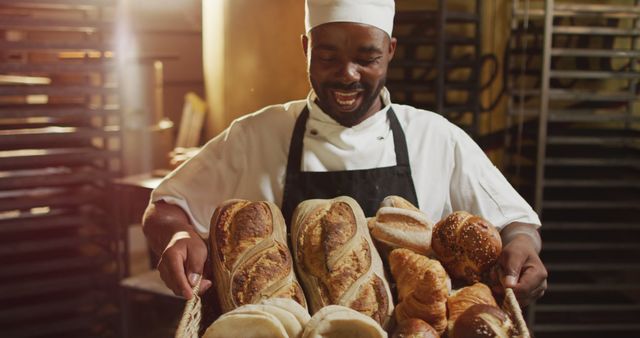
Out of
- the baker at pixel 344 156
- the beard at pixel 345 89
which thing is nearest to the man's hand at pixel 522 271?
the baker at pixel 344 156

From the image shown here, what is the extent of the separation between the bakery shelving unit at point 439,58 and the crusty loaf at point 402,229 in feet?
8.67

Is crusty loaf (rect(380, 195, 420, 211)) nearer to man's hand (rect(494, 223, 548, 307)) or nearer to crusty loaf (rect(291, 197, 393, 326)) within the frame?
crusty loaf (rect(291, 197, 393, 326))

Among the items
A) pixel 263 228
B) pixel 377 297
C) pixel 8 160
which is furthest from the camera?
pixel 8 160

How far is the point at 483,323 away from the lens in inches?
50.7

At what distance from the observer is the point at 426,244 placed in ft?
5.40

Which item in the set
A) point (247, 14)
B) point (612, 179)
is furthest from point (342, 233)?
point (612, 179)

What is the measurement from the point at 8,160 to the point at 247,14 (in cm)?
157

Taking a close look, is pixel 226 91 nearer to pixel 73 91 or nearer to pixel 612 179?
pixel 73 91

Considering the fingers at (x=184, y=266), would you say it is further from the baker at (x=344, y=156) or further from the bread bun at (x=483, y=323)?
the bread bun at (x=483, y=323)

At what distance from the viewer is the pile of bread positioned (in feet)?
4.30

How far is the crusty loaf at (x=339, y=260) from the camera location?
1490mm

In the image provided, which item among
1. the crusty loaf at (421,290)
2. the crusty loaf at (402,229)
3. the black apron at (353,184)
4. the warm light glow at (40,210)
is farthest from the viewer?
the warm light glow at (40,210)

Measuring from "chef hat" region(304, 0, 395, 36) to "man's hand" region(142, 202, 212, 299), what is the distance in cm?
68

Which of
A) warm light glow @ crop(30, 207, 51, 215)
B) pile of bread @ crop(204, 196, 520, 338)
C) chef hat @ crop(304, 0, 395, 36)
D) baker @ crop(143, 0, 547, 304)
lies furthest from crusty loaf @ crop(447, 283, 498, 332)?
warm light glow @ crop(30, 207, 51, 215)
